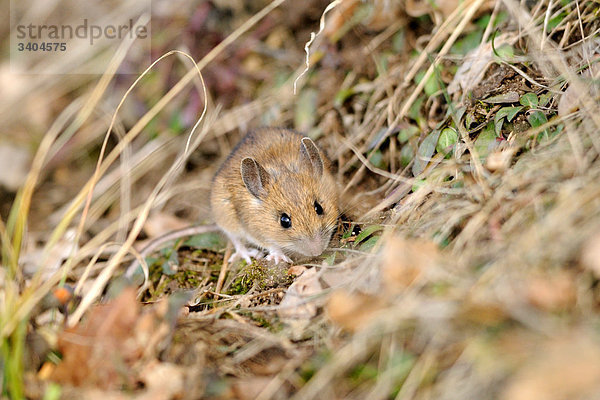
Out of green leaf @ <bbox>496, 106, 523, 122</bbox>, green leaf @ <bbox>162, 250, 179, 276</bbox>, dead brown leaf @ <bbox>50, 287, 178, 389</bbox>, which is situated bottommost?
green leaf @ <bbox>162, 250, 179, 276</bbox>

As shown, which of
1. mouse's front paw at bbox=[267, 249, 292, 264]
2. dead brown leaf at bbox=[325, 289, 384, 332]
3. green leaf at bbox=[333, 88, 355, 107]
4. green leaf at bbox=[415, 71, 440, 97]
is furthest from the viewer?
green leaf at bbox=[333, 88, 355, 107]

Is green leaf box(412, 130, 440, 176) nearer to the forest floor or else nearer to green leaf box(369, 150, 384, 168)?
the forest floor

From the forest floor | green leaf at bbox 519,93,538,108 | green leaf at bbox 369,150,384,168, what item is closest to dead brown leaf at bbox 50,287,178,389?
the forest floor

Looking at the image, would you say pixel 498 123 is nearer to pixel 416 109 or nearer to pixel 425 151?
pixel 425 151

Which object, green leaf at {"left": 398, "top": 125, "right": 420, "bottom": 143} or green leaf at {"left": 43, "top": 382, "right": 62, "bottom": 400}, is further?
green leaf at {"left": 398, "top": 125, "right": 420, "bottom": 143}

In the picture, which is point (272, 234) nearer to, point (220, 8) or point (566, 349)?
point (566, 349)

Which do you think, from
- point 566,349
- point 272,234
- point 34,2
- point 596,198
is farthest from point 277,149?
point 34,2

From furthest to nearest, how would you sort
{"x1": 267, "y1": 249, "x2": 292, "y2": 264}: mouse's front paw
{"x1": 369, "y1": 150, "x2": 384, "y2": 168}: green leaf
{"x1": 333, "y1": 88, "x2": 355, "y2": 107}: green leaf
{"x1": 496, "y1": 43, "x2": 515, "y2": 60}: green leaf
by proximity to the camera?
{"x1": 333, "y1": 88, "x2": 355, "y2": 107}: green leaf
{"x1": 369, "y1": 150, "x2": 384, "y2": 168}: green leaf
{"x1": 267, "y1": 249, "x2": 292, "y2": 264}: mouse's front paw
{"x1": 496, "y1": 43, "x2": 515, "y2": 60}: green leaf

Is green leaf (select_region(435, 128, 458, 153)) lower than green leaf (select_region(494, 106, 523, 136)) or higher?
lower
